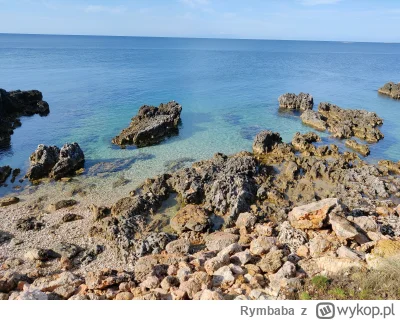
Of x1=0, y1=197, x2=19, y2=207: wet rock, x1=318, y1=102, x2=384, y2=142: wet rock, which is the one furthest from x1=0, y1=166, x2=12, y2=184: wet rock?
x1=318, y1=102, x2=384, y2=142: wet rock

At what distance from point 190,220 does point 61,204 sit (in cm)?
1106

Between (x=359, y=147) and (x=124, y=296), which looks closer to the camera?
(x=124, y=296)

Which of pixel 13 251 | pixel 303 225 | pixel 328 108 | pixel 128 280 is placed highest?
pixel 328 108

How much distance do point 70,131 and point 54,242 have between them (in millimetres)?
26033

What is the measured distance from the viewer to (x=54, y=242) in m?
20.7

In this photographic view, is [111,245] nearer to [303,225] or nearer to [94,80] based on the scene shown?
[303,225]

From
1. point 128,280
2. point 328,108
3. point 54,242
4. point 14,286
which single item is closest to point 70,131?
point 54,242

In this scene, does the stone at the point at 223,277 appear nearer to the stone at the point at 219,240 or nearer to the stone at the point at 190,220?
the stone at the point at 219,240

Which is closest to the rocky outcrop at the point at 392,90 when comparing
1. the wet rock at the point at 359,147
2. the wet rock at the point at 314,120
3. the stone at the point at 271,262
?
the wet rock at the point at 314,120

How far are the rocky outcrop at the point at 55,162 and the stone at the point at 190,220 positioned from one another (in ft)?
46.4

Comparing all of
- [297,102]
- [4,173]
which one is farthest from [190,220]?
[297,102]

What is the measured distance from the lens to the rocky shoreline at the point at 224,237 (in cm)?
1366

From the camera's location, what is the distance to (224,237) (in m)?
20.1

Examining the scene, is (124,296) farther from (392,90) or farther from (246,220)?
(392,90)
